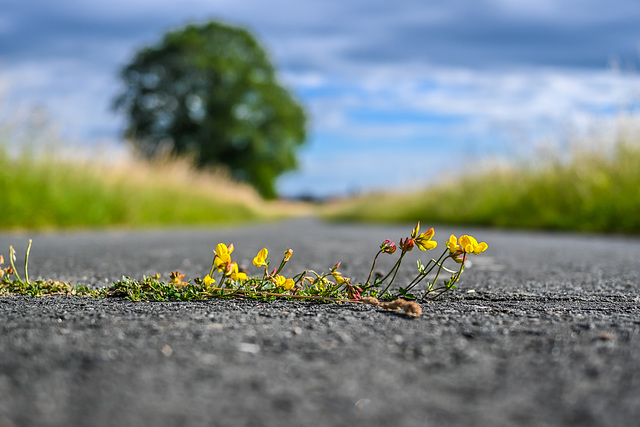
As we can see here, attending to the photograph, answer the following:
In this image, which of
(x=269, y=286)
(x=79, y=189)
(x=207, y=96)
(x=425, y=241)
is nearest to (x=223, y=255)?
(x=269, y=286)

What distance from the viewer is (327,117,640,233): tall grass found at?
677cm

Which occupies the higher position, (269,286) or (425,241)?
(425,241)

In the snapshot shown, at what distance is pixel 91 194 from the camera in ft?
26.4

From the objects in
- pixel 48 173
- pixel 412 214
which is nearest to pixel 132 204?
pixel 48 173

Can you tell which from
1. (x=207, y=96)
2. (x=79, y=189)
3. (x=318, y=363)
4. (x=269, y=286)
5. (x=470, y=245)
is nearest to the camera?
(x=318, y=363)

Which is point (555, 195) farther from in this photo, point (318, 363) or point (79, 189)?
point (318, 363)

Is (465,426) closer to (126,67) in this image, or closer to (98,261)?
(98,261)

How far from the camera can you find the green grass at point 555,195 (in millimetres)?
6758

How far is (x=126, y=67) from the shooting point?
→ 27875mm

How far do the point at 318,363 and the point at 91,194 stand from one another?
7699 millimetres

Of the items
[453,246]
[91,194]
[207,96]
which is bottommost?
[91,194]

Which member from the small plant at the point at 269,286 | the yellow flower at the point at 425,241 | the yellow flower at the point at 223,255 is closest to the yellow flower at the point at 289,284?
the small plant at the point at 269,286

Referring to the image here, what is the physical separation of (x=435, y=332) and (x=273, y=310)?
49 centimetres

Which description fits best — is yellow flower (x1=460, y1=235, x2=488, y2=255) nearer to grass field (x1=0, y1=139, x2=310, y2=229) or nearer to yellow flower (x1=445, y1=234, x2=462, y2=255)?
yellow flower (x1=445, y1=234, x2=462, y2=255)
